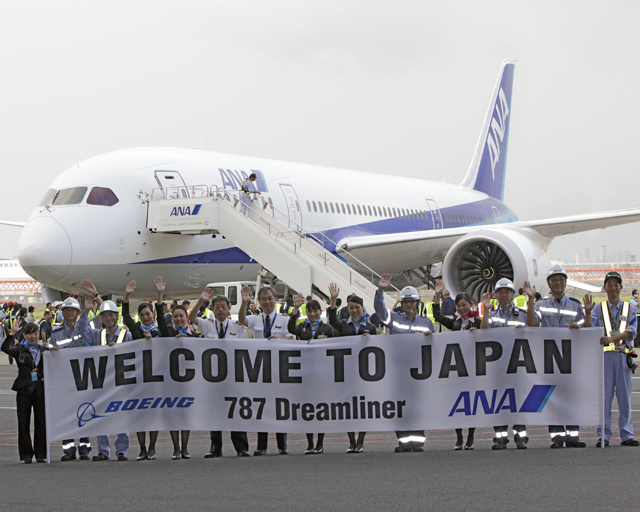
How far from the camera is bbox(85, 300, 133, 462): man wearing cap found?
25.1 ft

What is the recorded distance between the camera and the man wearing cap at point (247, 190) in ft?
51.8

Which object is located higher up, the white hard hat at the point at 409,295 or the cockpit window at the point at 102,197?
the cockpit window at the point at 102,197

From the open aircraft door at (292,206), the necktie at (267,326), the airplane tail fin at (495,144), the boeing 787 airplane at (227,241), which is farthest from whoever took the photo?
the airplane tail fin at (495,144)

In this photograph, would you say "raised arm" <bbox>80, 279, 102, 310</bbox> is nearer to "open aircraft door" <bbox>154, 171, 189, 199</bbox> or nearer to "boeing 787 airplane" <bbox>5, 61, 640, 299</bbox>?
"boeing 787 airplane" <bbox>5, 61, 640, 299</bbox>

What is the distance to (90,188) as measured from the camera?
14.9m

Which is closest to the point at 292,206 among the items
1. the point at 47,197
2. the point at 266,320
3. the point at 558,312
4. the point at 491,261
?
the point at 491,261

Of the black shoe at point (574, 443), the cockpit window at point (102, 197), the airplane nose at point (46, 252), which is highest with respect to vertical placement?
the cockpit window at point (102, 197)

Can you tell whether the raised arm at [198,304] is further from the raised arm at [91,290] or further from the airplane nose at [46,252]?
the airplane nose at [46,252]

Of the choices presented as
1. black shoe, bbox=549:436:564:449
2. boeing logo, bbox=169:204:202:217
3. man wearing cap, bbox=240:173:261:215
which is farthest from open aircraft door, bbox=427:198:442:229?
black shoe, bbox=549:436:564:449

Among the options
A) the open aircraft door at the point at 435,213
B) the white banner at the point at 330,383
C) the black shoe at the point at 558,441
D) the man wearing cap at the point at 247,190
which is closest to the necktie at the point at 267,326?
the white banner at the point at 330,383

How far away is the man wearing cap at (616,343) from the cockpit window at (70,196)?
9775 millimetres

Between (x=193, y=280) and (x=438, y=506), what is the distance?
11479 mm

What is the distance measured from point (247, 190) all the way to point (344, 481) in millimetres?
10662

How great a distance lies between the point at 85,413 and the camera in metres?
7.77
